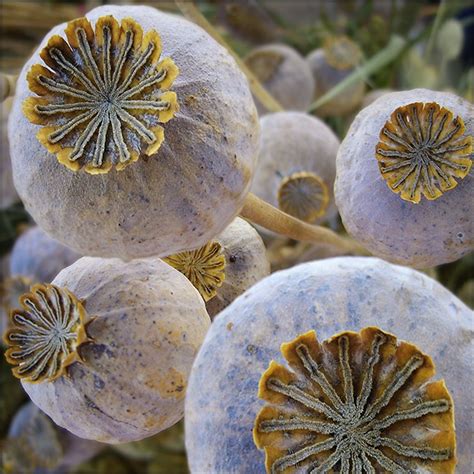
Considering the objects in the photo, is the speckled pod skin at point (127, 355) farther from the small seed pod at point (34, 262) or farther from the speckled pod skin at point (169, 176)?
the small seed pod at point (34, 262)

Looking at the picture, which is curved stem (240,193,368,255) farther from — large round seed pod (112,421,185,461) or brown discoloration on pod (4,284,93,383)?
large round seed pod (112,421,185,461)

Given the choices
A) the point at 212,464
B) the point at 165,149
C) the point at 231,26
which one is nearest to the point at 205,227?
the point at 165,149

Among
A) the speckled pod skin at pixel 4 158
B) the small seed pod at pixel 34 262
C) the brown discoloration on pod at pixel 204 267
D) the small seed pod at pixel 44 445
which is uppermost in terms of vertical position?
the brown discoloration on pod at pixel 204 267

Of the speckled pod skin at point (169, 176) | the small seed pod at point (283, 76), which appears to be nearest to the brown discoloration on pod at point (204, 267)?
the speckled pod skin at point (169, 176)

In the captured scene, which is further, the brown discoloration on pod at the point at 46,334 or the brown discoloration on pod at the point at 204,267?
the brown discoloration on pod at the point at 204,267

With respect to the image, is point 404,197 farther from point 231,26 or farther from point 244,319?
point 231,26

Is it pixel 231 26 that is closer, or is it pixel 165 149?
pixel 165 149

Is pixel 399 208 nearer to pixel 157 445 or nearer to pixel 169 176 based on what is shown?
pixel 169 176
